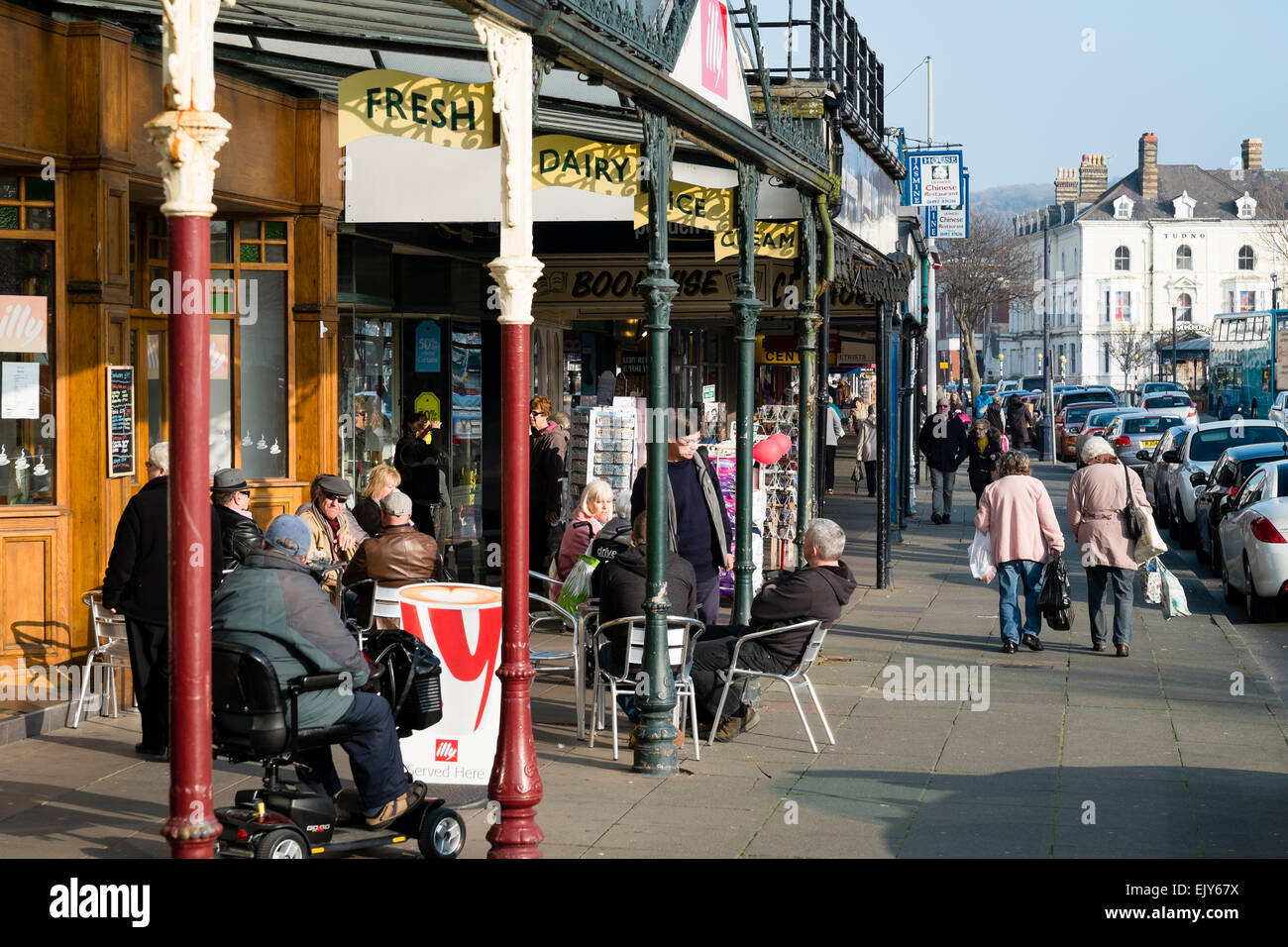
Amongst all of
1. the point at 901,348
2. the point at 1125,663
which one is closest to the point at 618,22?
the point at 1125,663

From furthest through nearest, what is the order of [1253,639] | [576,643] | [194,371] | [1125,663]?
[1253,639]
[1125,663]
[576,643]
[194,371]

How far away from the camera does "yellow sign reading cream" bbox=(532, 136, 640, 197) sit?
8.98m

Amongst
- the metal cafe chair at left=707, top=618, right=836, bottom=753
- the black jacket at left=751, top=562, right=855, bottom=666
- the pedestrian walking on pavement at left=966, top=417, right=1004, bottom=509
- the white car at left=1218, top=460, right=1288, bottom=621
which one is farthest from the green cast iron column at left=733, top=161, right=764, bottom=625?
the pedestrian walking on pavement at left=966, top=417, right=1004, bottom=509

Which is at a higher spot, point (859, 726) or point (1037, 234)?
point (1037, 234)

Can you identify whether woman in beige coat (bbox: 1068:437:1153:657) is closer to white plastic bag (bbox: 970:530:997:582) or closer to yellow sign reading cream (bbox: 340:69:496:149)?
white plastic bag (bbox: 970:530:997:582)

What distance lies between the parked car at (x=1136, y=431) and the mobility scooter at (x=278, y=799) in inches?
1131

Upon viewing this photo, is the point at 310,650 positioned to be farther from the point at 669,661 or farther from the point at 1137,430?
the point at 1137,430

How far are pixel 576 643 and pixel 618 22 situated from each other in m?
3.85

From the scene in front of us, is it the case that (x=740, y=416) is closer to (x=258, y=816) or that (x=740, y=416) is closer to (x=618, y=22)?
(x=618, y=22)

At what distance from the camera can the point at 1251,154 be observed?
118188 millimetres

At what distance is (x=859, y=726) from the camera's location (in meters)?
9.99

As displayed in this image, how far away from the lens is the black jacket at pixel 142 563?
893cm

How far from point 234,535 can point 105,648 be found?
1.16m
